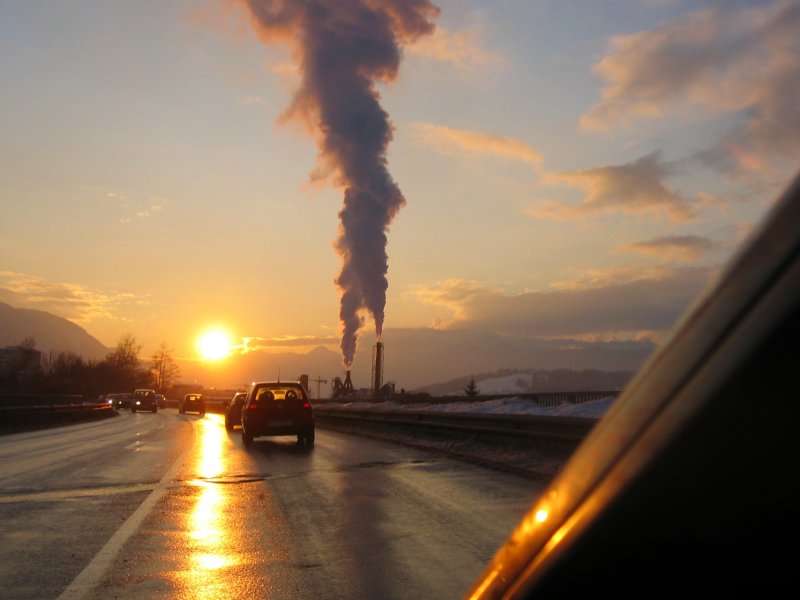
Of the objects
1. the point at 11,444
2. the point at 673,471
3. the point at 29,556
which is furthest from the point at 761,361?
the point at 11,444

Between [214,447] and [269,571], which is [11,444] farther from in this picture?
[269,571]

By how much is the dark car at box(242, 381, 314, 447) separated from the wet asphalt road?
5440 millimetres

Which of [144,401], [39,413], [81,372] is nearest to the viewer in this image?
[39,413]

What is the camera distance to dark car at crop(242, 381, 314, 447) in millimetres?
22353

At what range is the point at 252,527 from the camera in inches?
348

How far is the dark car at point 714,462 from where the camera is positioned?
98cm

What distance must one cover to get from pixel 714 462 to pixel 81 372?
490ft

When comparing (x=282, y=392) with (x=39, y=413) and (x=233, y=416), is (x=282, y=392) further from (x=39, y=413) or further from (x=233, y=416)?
(x=39, y=413)

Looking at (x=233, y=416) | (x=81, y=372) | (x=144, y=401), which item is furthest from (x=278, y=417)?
(x=81, y=372)

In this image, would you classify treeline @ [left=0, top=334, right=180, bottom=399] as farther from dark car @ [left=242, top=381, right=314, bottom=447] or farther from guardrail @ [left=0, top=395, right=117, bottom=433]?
dark car @ [left=242, top=381, right=314, bottom=447]

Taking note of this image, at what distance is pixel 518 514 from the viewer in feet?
30.7

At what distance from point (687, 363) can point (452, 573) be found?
5.82 meters

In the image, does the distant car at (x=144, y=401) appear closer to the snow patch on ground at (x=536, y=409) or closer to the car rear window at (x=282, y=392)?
the snow patch on ground at (x=536, y=409)

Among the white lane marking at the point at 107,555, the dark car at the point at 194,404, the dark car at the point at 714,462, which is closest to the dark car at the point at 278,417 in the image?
the white lane marking at the point at 107,555
